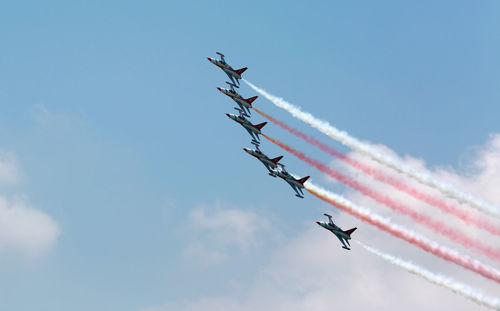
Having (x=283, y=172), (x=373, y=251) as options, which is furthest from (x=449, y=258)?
(x=283, y=172)

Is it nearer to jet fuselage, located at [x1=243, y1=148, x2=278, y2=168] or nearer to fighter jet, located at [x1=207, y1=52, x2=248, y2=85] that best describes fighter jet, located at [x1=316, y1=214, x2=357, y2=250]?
jet fuselage, located at [x1=243, y1=148, x2=278, y2=168]

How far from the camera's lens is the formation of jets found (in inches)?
6142

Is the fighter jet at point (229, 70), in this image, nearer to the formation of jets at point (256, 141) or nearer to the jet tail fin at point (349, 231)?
the formation of jets at point (256, 141)

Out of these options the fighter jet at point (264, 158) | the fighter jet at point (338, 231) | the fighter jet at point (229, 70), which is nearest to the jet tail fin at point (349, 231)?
the fighter jet at point (338, 231)

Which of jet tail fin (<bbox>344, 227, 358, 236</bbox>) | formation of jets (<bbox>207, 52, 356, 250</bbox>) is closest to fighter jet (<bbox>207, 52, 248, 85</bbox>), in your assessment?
formation of jets (<bbox>207, 52, 356, 250</bbox>)

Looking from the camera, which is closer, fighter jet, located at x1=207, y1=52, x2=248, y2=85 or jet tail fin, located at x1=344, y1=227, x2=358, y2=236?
jet tail fin, located at x1=344, y1=227, x2=358, y2=236

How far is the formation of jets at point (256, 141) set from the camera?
15600 cm

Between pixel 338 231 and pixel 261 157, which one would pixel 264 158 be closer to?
pixel 261 157

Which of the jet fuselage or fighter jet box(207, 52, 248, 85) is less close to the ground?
fighter jet box(207, 52, 248, 85)

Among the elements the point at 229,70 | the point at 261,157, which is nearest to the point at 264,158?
the point at 261,157

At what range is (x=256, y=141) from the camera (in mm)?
168500

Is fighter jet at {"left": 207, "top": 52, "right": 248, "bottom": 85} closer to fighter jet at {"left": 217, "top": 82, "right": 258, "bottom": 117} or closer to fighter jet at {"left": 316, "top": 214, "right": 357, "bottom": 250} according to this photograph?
fighter jet at {"left": 217, "top": 82, "right": 258, "bottom": 117}

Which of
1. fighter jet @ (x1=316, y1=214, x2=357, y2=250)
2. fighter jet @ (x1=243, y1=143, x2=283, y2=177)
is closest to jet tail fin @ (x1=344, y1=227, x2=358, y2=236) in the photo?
fighter jet @ (x1=316, y1=214, x2=357, y2=250)

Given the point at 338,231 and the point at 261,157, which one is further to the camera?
the point at 261,157
